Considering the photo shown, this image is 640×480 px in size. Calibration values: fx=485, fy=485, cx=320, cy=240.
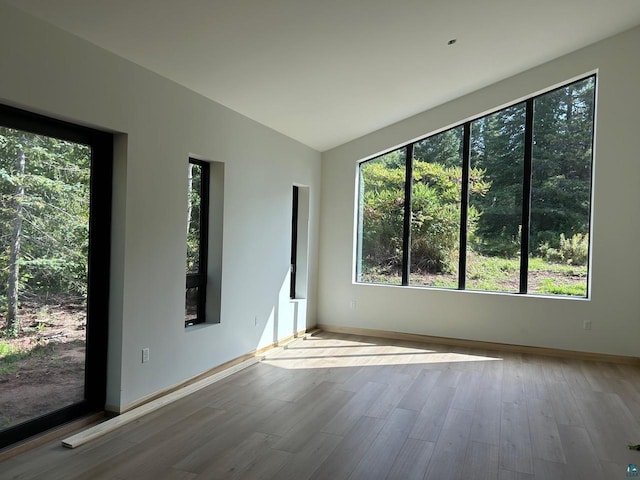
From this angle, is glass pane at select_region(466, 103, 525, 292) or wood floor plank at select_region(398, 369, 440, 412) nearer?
wood floor plank at select_region(398, 369, 440, 412)

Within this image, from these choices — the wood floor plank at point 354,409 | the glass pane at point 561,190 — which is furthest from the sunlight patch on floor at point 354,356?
the glass pane at point 561,190

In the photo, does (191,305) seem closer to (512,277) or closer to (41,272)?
(41,272)

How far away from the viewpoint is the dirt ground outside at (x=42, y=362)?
9.51 feet

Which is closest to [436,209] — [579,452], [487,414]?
[487,414]

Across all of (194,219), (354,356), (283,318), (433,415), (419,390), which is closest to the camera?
(433,415)

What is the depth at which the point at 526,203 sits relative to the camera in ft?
19.6

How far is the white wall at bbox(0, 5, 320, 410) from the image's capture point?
2.90 metres

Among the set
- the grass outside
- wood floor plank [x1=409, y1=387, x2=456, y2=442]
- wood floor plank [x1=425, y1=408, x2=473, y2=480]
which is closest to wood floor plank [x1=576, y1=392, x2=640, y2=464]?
wood floor plank [x1=425, y1=408, x2=473, y2=480]

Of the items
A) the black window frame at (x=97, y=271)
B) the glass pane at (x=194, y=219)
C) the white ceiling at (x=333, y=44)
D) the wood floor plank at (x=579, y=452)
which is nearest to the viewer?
the wood floor plank at (x=579, y=452)

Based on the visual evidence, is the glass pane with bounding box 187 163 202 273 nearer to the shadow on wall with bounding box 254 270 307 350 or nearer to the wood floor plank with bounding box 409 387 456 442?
the shadow on wall with bounding box 254 270 307 350

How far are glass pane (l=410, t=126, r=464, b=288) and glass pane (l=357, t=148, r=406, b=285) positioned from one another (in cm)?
21

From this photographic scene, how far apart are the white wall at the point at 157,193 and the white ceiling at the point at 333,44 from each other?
0.17 meters

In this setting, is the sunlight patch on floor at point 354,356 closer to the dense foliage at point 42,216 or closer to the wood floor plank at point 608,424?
the wood floor plank at point 608,424

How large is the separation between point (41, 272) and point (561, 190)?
548 centimetres
